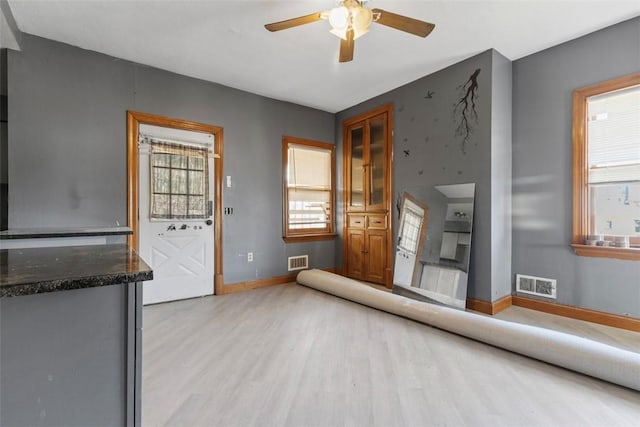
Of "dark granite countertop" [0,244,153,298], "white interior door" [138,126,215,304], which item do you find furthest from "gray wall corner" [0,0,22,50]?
"dark granite countertop" [0,244,153,298]

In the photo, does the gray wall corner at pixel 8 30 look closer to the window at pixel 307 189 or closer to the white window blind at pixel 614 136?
the window at pixel 307 189

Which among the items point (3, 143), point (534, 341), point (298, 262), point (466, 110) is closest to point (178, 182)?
point (3, 143)

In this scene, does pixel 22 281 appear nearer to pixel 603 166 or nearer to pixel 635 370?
pixel 635 370

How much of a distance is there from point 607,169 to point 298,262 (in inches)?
143

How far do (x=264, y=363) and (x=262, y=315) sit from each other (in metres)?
0.97

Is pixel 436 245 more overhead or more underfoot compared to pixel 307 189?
more underfoot

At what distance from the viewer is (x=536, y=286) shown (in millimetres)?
→ 3117

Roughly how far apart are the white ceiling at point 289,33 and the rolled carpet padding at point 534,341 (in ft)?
8.24

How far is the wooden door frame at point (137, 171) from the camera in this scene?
3260 millimetres

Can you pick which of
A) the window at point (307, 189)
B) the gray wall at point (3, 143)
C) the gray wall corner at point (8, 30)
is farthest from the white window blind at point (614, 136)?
the gray wall at point (3, 143)

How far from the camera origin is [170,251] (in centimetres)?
354

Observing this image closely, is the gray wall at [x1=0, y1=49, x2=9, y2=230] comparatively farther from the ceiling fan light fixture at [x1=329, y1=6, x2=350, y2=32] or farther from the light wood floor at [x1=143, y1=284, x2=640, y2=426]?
the ceiling fan light fixture at [x1=329, y1=6, x2=350, y2=32]

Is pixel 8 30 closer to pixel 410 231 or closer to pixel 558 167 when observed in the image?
pixel 410 231

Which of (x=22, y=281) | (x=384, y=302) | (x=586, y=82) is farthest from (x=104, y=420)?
(x=586, y=82)
